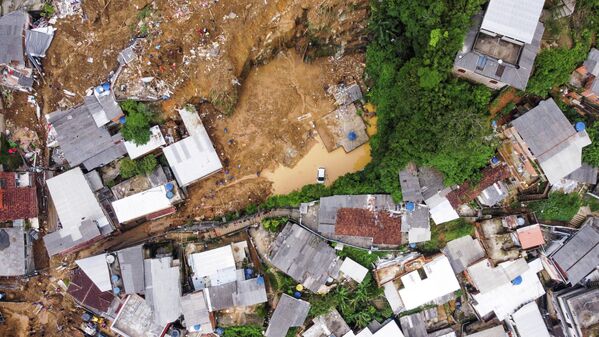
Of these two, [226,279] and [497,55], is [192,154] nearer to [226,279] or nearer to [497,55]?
[226,279]

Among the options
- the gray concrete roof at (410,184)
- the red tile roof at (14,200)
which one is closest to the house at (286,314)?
the gray concrete roof at (410,184)

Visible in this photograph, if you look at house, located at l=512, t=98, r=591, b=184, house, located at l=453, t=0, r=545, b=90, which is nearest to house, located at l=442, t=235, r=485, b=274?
house, located at l=512, t=98, r=591, b=184

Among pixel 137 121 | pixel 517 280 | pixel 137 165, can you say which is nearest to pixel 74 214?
pixel 137 165

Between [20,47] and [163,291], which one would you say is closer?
[163,291]

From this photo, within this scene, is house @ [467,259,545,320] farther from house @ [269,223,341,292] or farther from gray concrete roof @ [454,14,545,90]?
gray concrete roof @ [454,14,545,90]

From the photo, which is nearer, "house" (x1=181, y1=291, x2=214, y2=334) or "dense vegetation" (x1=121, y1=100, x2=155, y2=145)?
"house" (x1=181, y1=291, x2=214, y2=334)
